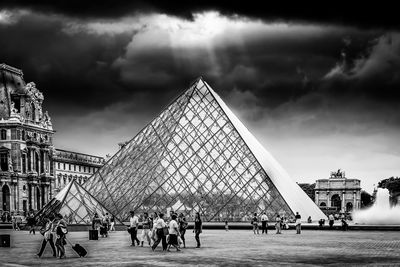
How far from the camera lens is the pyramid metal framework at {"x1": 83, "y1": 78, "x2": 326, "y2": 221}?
51375 millimetres

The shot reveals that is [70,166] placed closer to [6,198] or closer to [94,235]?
[6,198]

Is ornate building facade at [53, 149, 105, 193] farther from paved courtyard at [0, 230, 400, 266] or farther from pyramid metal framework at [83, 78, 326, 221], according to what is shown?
paved courtyard at [0, 230, 400, 266]

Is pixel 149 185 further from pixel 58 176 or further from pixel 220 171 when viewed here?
pixel 58 176

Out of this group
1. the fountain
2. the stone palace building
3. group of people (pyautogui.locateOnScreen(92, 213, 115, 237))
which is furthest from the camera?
the stone palace building

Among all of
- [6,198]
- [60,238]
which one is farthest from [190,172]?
[6,198]

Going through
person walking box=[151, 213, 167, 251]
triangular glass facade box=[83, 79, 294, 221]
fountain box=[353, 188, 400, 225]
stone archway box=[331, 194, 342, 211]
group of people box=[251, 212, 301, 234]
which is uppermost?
triangular glass facade box=[83, 79, 294, 221]

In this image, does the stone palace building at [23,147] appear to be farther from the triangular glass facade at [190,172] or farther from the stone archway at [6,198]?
the triangular glass facade at [190,172]

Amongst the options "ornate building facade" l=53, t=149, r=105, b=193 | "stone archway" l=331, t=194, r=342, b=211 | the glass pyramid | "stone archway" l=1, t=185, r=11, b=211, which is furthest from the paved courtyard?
"stone archway" l=331, t=194, r=342, b=211

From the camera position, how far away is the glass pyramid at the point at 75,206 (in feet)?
158

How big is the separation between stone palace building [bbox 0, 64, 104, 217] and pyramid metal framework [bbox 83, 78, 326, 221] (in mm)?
44033

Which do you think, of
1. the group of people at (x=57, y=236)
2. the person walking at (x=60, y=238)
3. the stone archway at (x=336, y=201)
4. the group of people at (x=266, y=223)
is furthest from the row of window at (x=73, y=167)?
the person walking at (x=60, y=238)

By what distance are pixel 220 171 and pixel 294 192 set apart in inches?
285

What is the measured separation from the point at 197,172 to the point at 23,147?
5183 centimetres

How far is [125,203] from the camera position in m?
52.0
